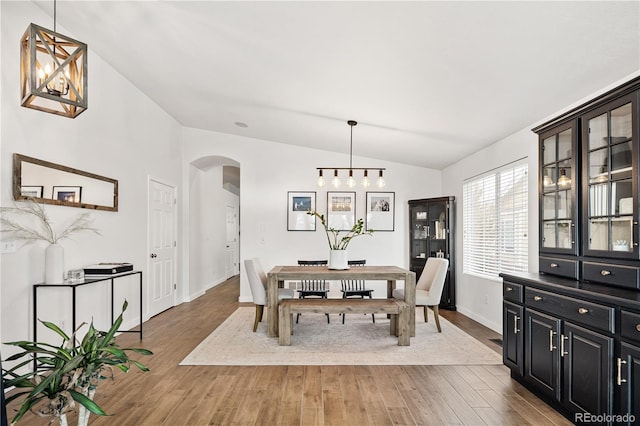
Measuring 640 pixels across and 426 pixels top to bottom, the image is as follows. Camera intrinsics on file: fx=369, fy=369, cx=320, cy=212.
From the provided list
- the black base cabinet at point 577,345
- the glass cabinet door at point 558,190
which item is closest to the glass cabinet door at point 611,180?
the glass cabinet door at point 558,190

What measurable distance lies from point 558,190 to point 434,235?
3.37 meters

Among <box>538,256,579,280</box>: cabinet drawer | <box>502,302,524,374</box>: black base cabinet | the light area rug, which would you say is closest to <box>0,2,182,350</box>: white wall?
the light area rug

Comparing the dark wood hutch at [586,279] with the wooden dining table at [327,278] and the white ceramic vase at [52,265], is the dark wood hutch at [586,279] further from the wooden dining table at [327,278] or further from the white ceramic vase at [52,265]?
the white ceramic vase at [52,265]

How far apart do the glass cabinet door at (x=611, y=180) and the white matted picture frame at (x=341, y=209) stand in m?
4.49

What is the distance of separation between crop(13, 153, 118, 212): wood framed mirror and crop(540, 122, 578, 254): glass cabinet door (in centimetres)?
447

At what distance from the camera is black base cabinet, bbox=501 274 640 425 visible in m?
2.02

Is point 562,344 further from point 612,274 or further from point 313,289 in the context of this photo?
point 313,289

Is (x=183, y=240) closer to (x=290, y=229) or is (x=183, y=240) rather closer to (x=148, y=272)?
(x=148, y=272)

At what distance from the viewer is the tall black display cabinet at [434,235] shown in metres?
6.06

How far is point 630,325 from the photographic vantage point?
6.56 feet

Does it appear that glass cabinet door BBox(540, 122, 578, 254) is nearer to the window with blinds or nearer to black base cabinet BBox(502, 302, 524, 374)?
black base cabinet BBox(502, 302, 524, 374)

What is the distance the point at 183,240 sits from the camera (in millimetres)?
6699

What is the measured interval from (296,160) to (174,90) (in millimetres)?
2581

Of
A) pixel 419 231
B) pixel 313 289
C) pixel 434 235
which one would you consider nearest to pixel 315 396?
pixel 313 289
